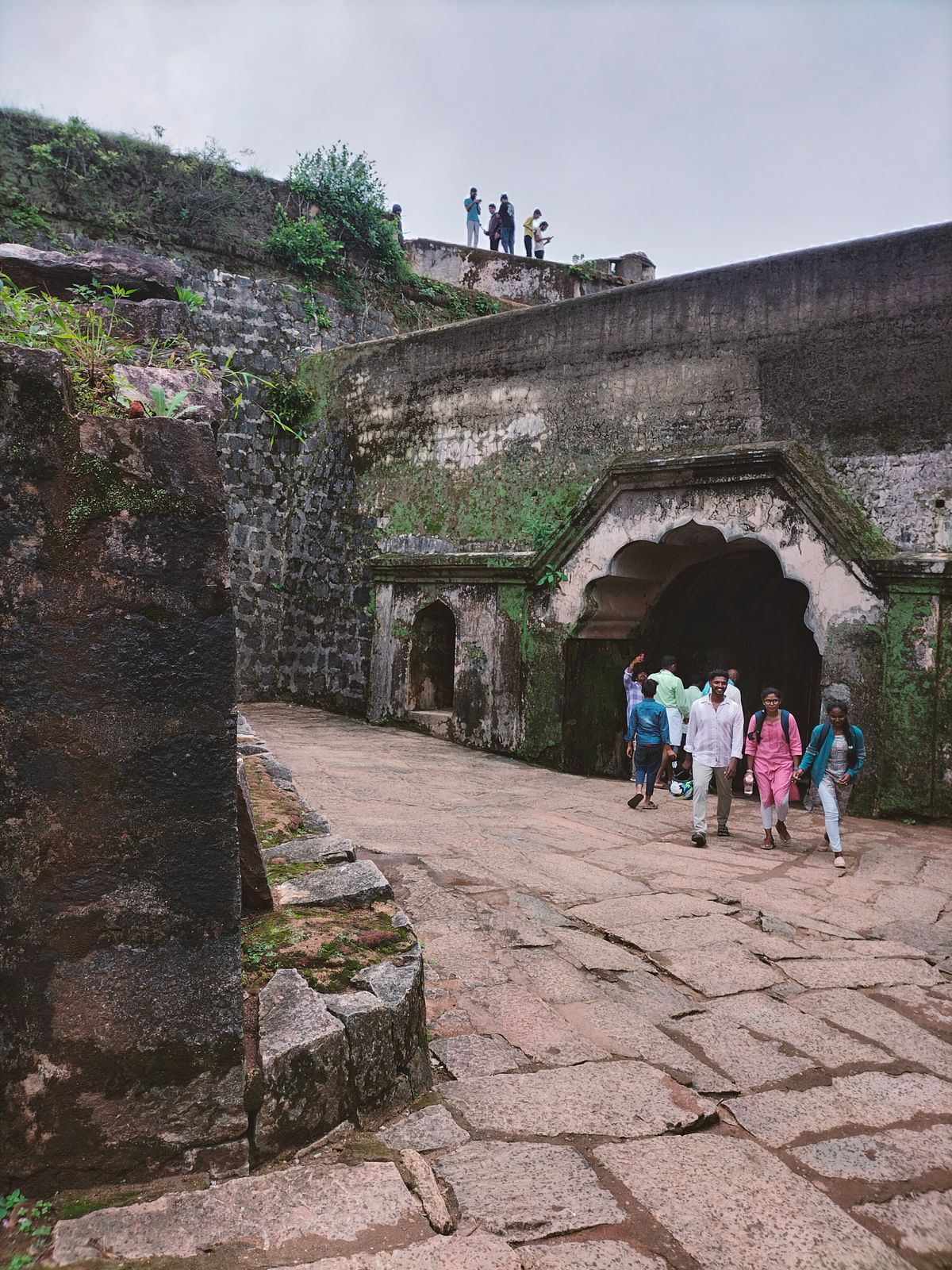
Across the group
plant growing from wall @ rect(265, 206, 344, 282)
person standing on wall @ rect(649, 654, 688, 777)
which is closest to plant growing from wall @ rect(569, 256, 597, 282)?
plant growing from wall @ rect(265, 206, 344, 282)

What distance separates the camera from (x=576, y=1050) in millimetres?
2867

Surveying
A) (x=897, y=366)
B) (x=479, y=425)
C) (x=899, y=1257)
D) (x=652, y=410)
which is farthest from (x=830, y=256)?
(x=899, y=1257)

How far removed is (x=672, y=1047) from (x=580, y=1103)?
1.87ft

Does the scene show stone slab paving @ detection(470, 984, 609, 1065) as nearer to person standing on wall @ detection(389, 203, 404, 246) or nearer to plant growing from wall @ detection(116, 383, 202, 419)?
plant growing from wall @ detection(116, 383, 202, 419)

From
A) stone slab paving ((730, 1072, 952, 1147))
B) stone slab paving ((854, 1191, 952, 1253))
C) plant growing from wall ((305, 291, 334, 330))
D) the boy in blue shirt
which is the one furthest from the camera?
plant growing from wall ((305, 291, 334, 330))

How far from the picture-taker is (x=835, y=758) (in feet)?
19.9

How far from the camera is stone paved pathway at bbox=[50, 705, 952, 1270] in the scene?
6.15 feet

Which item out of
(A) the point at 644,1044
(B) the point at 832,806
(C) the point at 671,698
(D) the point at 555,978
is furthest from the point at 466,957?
(C) the point at 671,698

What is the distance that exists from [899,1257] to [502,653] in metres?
7.88

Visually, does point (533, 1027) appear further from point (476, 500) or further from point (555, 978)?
point (476, 500)

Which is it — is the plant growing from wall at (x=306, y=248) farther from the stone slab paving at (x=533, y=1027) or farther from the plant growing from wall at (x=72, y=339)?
the stone slab paving at (x=533, y=1027)

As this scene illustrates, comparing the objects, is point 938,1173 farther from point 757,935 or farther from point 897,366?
point 897,366

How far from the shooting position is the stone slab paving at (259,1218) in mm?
1671

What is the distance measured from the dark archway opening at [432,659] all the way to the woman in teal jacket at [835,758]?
526cm
